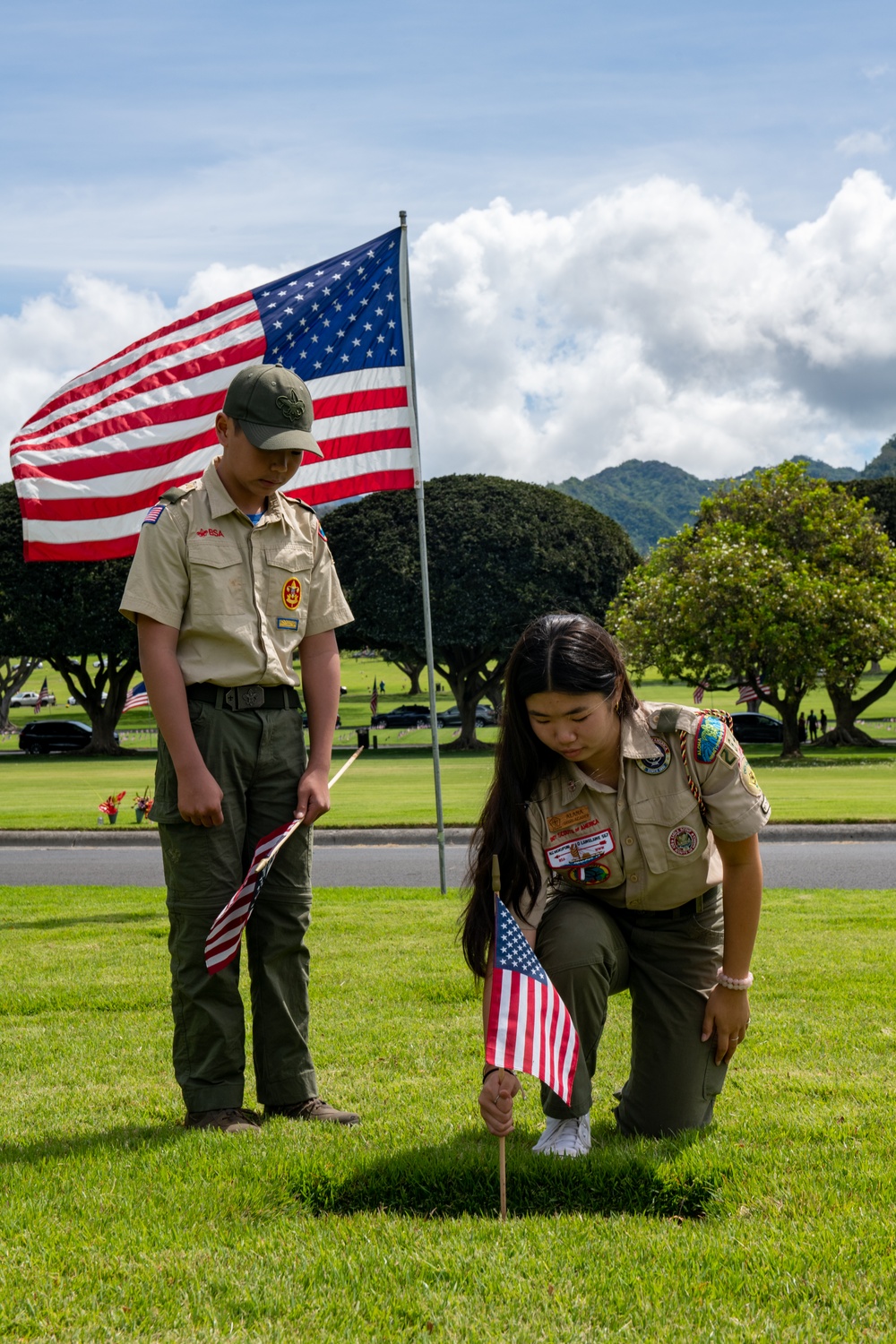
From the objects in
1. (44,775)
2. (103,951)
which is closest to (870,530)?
(44,775)

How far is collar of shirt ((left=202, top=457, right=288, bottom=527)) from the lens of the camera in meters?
4.00

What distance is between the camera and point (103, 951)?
720 cm

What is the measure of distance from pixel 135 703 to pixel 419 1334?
2492 cm

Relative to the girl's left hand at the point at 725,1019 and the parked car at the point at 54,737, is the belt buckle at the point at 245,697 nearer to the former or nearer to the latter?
the girl's left hand at the point at 725,1019

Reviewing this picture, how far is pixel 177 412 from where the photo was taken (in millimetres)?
7336

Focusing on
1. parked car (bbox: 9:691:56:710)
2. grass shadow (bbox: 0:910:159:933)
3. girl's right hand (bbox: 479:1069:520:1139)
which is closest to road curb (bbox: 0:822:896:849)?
grass shadow (bbox: 0:910:159:933)

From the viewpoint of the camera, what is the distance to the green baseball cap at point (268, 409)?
393 cm

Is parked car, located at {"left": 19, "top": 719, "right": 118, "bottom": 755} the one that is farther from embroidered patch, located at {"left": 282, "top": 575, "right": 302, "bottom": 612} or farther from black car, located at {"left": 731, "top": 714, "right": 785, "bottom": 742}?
embroidered patch, located at {"left": 282, "top": 575, "right": 302, "bottom": 612}

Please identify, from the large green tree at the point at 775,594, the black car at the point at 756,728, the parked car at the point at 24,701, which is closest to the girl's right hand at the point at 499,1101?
the large green tree at the point at 775,594

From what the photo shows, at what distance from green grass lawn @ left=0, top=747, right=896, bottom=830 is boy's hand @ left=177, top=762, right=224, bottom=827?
35.4ft

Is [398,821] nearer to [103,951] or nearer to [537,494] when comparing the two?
[103,951]

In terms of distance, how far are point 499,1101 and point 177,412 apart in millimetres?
5314

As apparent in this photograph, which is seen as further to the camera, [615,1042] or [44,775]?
[44,775]

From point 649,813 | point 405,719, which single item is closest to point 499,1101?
point 649,813
